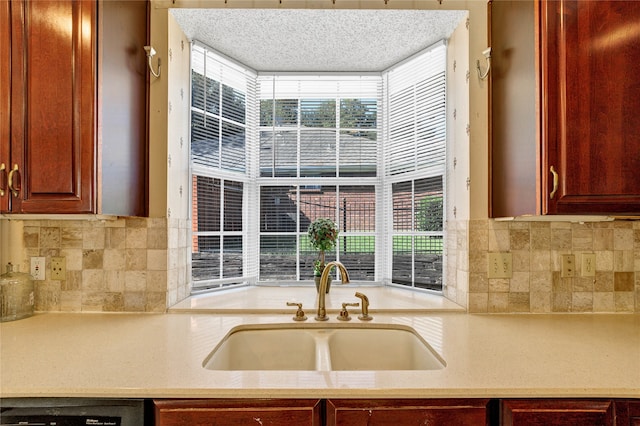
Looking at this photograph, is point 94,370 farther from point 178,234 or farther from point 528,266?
point 528,266

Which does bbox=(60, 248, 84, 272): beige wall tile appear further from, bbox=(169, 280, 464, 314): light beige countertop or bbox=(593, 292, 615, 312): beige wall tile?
bbox=(593, 292, 615, 312): beige wall tile

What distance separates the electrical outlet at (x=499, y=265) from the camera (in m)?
1.59

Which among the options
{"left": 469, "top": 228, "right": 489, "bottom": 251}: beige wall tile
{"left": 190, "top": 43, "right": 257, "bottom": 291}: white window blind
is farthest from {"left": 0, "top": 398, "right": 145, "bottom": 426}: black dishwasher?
{"left": 469, "top": 228, "right": 489, "bottom": 251}: beige wall tile

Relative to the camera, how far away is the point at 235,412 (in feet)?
3.08

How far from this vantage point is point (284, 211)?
219cm

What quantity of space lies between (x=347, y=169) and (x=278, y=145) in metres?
0.48

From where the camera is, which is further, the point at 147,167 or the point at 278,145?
the point at 278,145

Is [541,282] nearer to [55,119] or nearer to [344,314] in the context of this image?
[344,314]

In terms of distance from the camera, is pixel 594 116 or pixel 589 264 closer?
pixel 594 116

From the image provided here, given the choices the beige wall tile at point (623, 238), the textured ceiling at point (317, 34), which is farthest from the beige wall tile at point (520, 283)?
the textured ceiling at point (317, 34)

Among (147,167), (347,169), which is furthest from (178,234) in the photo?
(347,169)

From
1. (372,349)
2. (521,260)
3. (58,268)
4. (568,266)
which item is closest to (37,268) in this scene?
(58,268)

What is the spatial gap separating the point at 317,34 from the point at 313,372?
1.67m

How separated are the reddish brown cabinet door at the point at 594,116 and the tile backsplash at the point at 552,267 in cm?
41
